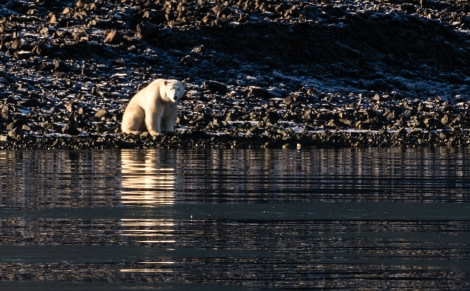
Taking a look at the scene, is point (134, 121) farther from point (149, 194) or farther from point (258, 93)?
point (149, 194)

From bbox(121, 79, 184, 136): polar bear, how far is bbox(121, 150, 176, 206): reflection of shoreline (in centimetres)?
380

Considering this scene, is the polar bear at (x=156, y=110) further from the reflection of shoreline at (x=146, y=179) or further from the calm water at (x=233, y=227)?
the calm water at (x=233, y=227)

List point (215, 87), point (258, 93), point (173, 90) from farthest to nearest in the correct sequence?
point (215, 87) < point (258, 93) < point (173, 90)

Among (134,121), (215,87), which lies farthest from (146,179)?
(215,87)

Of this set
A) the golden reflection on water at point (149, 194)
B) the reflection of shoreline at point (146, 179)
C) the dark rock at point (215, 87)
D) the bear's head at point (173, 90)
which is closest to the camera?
the golden reflection on water at point (149, 194)

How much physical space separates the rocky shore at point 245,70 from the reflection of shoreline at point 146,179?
4.18 metres

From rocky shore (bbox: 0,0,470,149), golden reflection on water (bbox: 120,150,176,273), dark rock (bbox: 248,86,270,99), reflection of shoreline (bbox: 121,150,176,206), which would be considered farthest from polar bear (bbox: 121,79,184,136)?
dark rock (bbox: 248,86,270,99)

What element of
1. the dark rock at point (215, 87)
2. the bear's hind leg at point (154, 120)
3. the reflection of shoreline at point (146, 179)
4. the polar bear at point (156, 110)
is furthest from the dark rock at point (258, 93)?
the reflection of shoreline at point (146, 179)

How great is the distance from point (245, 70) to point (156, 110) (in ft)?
33.8

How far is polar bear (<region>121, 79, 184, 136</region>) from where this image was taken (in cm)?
2512

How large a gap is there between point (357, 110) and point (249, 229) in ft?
71.4

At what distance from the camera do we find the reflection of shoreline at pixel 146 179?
12164mm

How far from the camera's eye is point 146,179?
1487 cm

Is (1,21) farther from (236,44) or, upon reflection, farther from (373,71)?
(373,71)
